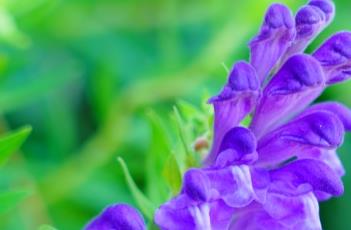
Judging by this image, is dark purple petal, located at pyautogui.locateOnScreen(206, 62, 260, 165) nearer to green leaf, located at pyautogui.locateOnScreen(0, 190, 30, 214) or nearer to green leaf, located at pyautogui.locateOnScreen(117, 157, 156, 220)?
green leaf, located at pyautogui.locateOnScreen(117, 157, 156, 220)

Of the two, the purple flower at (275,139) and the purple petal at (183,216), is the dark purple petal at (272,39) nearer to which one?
the purple flower at (275,139)

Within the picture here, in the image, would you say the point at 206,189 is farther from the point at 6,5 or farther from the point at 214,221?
the point at 6,5

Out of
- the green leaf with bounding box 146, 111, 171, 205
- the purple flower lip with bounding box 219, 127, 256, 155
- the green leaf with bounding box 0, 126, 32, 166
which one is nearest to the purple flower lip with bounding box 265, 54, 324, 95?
the purple flower lip with bounding box 219, 127, 256, 155

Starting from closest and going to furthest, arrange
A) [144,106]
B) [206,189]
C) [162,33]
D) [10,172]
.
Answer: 1. [206,189]
2. [10,172]
3. [144,106]
4. [162,33]

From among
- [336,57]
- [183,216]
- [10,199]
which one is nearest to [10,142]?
[10,199]

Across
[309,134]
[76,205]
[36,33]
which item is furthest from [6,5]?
[309,134]

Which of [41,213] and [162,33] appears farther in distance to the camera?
[162,33]
